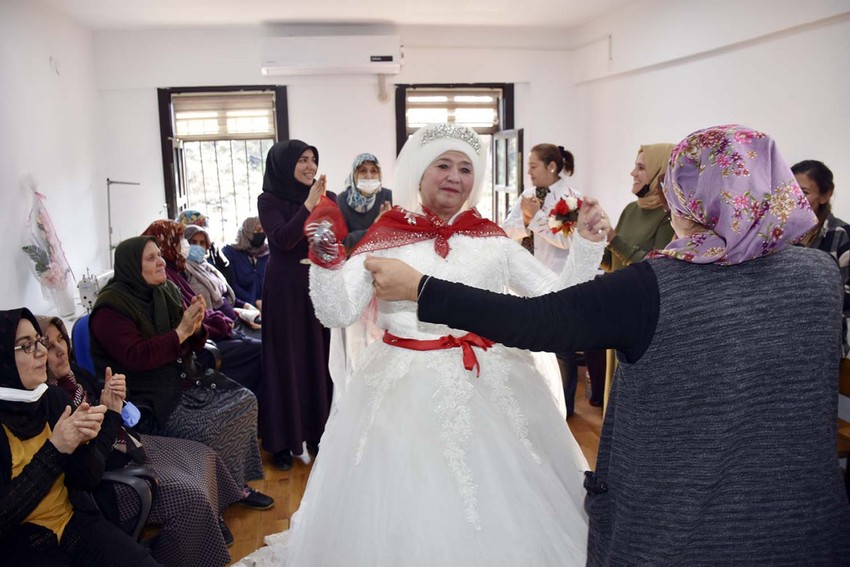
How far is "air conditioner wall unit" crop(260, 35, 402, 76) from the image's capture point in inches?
243

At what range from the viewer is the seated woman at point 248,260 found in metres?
4.71

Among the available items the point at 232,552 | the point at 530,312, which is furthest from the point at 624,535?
the point at 232,552

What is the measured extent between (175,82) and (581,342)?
20.7ft

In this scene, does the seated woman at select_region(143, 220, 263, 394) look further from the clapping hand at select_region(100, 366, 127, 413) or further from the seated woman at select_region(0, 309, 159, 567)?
the seated woman at select_region(0, 309, 159, 567)

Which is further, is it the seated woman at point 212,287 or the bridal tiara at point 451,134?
the seated woman at point 212,287

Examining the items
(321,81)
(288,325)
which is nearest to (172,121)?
(321,81)

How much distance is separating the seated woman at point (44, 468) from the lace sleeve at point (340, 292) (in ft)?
2.41

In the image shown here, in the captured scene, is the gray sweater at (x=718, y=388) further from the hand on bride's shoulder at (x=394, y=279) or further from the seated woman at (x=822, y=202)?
the seated woman at (x=822, y=202)

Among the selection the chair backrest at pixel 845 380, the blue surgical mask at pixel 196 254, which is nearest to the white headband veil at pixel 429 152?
the chair backrest at pixel 845 380

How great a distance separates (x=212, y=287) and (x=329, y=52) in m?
3.20

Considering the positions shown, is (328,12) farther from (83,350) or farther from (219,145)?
(83,350)

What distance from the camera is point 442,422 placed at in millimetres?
1662

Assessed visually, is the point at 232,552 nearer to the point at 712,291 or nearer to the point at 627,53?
the point at 712,291

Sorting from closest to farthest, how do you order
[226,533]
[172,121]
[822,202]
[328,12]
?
1. [226,533]
2. [822,202]
3. [328,12]
4. [172,121]
